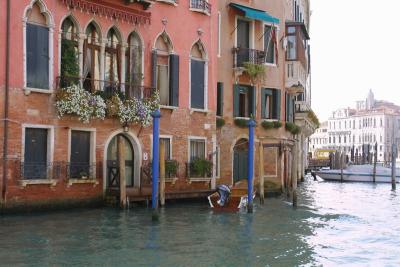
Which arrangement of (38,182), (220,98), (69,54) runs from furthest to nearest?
1. (220,98)
2. (69,54)
3. (38,182)

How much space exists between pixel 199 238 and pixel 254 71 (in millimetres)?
10807

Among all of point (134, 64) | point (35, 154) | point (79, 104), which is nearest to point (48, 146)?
point (35, 154)

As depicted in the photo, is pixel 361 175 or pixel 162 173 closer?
pixel 162 173

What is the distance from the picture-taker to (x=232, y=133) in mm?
22359

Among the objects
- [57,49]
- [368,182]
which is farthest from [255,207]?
[368,182]

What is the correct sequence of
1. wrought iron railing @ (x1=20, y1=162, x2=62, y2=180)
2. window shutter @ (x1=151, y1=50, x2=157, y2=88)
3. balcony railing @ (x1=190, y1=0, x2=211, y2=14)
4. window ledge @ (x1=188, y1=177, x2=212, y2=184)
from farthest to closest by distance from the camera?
1. balcony railing @ (x1=190, y1=0, x2=211, y2=14)
2. window ledge @ (x1=188, y1=177, x2=212, y2=184)
3. window shutter @ (x1=151, y1=50, x2=157, y2=88)
4. wrought iron railing @ (x1=20, y1=162, x2=62, y2=180)

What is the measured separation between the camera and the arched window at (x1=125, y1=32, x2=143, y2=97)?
17578 millimetres

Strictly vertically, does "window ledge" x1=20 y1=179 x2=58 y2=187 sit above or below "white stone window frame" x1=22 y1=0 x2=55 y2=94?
below

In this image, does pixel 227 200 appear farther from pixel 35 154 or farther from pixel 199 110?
pixel 35 154

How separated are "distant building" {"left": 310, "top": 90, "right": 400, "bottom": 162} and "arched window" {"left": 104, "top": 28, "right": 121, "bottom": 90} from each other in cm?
7540

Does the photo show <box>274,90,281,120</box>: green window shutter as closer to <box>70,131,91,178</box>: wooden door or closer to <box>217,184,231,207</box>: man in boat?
<box>217,184,231,207</box>: man in boat

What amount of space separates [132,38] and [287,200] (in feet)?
24.7

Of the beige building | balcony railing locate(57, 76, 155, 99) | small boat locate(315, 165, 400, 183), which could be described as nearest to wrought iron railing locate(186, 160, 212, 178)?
the beige building

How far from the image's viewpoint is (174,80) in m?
18.7
